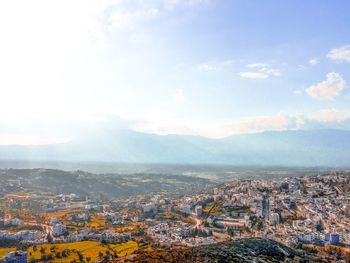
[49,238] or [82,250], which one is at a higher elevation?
[49,238]

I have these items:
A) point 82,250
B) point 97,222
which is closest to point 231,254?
point 82,250

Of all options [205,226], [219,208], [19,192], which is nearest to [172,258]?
[205,226]

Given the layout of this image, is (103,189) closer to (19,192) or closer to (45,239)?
(19,192)

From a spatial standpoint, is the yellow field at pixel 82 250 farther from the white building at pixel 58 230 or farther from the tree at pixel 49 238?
the white building at pixel 58 230

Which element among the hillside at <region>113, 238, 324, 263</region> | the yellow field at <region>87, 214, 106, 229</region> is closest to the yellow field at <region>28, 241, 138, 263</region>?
the yellow field at <region>87, 214, 106, 229</region>

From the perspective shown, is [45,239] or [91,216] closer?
[45,239]

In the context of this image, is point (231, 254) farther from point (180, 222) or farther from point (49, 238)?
point (180, 222)
